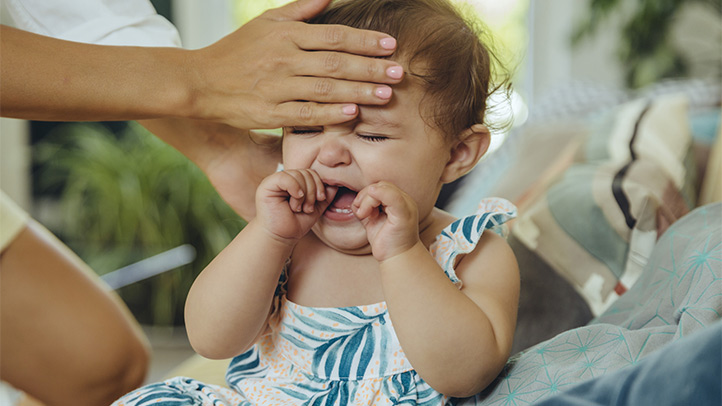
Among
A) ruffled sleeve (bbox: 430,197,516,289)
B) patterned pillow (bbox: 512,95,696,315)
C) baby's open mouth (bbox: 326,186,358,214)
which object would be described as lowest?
patterned pillow (bbox: 512,95,696,315)

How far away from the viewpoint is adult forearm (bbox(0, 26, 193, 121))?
895 mm

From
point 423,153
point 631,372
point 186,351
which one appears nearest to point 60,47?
point 423,153

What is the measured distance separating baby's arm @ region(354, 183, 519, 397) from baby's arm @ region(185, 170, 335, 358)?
3.4 inches

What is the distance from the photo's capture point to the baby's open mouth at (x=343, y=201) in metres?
0.91

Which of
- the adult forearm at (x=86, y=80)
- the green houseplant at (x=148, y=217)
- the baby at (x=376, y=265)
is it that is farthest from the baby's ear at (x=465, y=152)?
the green houseplant at (x=148, y=217)

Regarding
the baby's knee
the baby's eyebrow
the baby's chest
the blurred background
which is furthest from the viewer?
the blurred background

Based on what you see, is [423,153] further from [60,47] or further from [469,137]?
[60,47]

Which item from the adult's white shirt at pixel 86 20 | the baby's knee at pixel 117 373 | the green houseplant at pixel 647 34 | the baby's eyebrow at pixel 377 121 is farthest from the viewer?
the green houseplant at pixel 647 34

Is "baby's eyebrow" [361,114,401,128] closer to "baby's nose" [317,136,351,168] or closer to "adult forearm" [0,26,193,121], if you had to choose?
"baby's nose" [317,136,351,168]

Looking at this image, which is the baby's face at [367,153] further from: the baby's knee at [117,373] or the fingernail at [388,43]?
the baby's knee at [117,373]

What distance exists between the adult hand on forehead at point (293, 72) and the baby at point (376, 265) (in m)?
0.03

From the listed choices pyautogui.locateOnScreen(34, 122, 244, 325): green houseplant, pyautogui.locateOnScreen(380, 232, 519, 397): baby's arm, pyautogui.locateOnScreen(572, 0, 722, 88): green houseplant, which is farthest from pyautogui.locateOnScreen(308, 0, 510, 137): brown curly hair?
pyautogui.locateOnScreen(572, 0, 722, 88): green houseplant

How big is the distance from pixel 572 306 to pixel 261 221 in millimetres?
747

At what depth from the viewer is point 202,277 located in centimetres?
92
